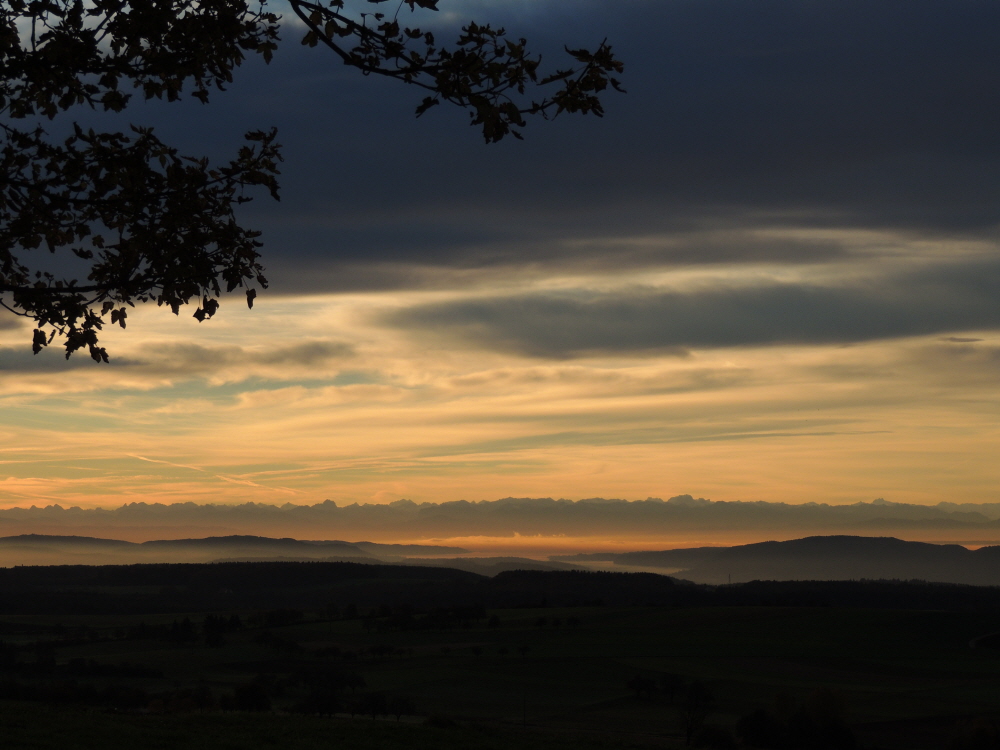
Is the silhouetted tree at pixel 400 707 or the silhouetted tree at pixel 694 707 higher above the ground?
the silhouetted tree at pixel 694 707

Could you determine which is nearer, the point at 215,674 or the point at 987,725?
the point at 987,725

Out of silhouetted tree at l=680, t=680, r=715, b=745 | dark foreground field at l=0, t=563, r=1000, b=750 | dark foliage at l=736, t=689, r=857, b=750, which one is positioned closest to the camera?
dark foreground field at l=0, t=563, r=1000, b=750

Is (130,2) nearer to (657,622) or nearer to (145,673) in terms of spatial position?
(145,673)

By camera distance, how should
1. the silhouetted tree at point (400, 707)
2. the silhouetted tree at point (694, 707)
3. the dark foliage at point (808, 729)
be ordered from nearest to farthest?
the silhouetted tree at point (694, 707), the dark foliage at point (808, 729), the silhouetted tree at point (400, 707)

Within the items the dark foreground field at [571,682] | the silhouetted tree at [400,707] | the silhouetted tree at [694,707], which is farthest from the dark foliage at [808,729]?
the silhouetted tree at [400,707]

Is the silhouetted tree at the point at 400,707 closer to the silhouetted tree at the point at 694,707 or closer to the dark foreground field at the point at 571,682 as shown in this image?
the dark foreground field at the point at 571,682

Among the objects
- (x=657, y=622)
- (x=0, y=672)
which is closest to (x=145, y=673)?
(x=0, y=672)

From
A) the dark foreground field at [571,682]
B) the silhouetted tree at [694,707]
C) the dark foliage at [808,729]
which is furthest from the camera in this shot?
the dark foliage at [808,729]

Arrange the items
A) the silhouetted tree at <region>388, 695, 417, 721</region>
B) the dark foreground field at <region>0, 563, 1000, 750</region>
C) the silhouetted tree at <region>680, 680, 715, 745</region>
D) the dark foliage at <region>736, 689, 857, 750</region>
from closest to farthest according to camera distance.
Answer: the dark foreground field at <region>0, 563, 1000, 750</region> < the silhouetted tree at <region>680, 680, 715, 745</region> < the dark foliage at <region>736, 689, 857, 750</region> < the silhouetted tree at <region>388, 695, 417, 721</region>

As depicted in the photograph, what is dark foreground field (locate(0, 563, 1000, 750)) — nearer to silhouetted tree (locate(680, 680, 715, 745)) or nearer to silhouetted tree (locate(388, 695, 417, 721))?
silhouetted tree (locate(388, 695, 417, 721))

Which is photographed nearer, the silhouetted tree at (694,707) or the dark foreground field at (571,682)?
the dark foreground field at (571,682)

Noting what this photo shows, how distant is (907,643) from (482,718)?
9053 centimetres

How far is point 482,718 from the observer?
112 meters

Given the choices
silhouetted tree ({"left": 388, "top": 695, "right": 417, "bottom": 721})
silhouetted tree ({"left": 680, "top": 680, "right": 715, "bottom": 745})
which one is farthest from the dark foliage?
silhouetted tree ({"left": 388, "top": 695, "right": 417, "bottom": 721})
